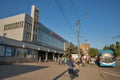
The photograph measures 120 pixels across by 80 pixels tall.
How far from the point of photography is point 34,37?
131 feet

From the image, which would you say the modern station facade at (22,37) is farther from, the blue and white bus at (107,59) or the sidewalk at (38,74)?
the blue and white bus at (107,59)

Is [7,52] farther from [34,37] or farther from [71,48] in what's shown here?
[71,48]

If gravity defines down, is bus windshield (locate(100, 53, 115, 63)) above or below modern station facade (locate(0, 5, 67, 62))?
below

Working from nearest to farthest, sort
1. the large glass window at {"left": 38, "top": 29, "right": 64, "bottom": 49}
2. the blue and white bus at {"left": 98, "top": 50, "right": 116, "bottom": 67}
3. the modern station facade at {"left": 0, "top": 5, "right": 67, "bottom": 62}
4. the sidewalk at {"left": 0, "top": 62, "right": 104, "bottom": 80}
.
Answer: the sidewalk at {"left": 0, "top": 62, "right": 104, "bottom": 80} → the modern station facade at {"left": 0, "top": 5, "right": 67, "bottom": 62} → the blue and white bus at {"left": 98, "top": 50, "right": 116, "bottom": 67} → the large glass window at {"left": 38, "top": 29, "right": 64, "bottom": 49}

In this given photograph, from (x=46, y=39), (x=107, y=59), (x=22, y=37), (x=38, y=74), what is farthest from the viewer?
(x=46, y=39)

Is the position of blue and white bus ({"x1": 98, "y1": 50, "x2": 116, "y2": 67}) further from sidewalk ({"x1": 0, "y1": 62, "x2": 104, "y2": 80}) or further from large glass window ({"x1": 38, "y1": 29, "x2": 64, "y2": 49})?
large glass window ({"x1": 38, "y1": 29, "x2": 64, "y2": 49})

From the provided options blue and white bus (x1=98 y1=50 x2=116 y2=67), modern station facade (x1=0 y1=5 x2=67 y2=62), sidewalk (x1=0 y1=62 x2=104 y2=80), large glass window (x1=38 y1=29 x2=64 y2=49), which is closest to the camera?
sidewalk (x1=0 y1=62 x2=104 y2=80)

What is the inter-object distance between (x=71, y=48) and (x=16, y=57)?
4653 cm

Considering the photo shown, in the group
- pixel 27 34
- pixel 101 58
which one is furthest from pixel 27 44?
pixel 101 58

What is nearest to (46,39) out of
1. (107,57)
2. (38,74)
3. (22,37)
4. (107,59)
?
(22,37)

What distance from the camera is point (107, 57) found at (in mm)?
28422

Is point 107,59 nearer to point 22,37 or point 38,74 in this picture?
point 38,74

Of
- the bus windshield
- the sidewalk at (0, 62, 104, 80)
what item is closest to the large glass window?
the bus windshield

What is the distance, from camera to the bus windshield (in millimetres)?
28002
